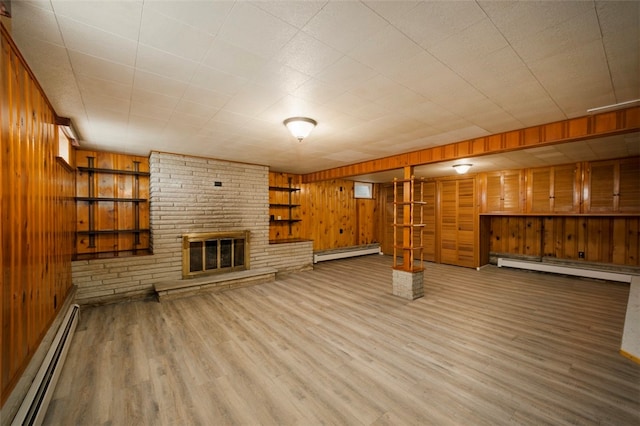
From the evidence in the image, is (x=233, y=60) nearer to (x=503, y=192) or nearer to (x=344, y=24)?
(x=344, y=24)

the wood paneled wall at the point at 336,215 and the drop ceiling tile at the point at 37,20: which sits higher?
A: the drop ceiling tile at the point at 37,20

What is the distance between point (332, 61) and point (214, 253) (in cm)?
458

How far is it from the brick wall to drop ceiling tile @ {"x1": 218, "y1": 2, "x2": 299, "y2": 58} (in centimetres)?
399

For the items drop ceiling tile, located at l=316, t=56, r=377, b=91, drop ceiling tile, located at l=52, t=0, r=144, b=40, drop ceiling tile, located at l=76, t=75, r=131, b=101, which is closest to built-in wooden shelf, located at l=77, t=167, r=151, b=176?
drop ceiling tile, located at l=76, t=75, r=131, b=101

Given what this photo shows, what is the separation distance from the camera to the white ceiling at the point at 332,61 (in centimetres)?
144

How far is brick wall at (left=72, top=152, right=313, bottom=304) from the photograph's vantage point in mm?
4207

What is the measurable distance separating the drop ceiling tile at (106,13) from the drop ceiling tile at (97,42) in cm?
5

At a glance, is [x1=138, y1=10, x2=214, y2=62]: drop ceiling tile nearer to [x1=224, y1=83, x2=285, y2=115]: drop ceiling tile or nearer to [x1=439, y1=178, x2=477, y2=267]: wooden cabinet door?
[x1=224, y1=83, x2=285, y2=115]: drop ceiling tile

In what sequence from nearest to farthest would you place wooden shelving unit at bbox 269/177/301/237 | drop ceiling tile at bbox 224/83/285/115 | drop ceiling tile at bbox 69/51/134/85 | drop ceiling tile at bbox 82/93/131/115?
drop ceiling tile at bbox 69/51/134/85, drop ceiling tile at bbox 224/83/285/115, drop ceiling tile at bbox 82/93/131/115, wooden shelving unit at bbox 269/177/301/237

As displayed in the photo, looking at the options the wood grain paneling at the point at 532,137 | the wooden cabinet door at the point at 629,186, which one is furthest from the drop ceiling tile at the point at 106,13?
the wooden cabinet door at the point at 629,186

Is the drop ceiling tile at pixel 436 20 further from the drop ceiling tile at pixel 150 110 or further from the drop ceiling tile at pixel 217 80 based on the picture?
the drop ceiling tile at pixel 150 110

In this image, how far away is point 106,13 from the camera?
1.45 metres

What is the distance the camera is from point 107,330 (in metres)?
3.25

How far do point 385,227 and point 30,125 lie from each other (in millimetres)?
8657
